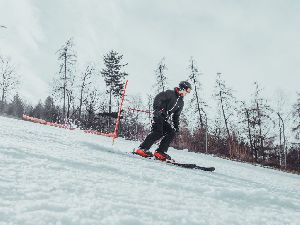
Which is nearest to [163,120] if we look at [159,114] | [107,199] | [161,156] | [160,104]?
[159,114]

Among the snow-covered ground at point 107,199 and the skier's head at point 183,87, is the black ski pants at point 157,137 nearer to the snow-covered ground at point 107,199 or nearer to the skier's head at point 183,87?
the skier's head at point 183,87

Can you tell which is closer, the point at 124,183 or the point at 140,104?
the point at 124,183

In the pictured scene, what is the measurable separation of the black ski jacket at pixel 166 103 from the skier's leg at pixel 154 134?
13 cm

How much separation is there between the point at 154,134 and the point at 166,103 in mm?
687

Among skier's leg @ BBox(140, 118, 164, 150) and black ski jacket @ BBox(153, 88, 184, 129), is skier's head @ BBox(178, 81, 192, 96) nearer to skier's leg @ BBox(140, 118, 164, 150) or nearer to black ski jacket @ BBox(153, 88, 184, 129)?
black ski jacket @ BBox(153, 88, 184, 129)

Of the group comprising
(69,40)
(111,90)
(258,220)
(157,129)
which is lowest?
(258,220)

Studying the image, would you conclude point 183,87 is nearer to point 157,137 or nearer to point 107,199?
point 157,137

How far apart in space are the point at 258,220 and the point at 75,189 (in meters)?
1.39

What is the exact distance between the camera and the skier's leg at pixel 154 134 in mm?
7312

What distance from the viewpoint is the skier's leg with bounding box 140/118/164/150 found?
7.31 meters

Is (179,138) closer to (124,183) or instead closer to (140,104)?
(124,183)

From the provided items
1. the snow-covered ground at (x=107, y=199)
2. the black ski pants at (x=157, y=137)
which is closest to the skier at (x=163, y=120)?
the black ski pants at (x=157, y=137)

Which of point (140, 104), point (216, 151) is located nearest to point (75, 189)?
point (216, 151)

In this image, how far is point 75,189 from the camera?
2586mm
